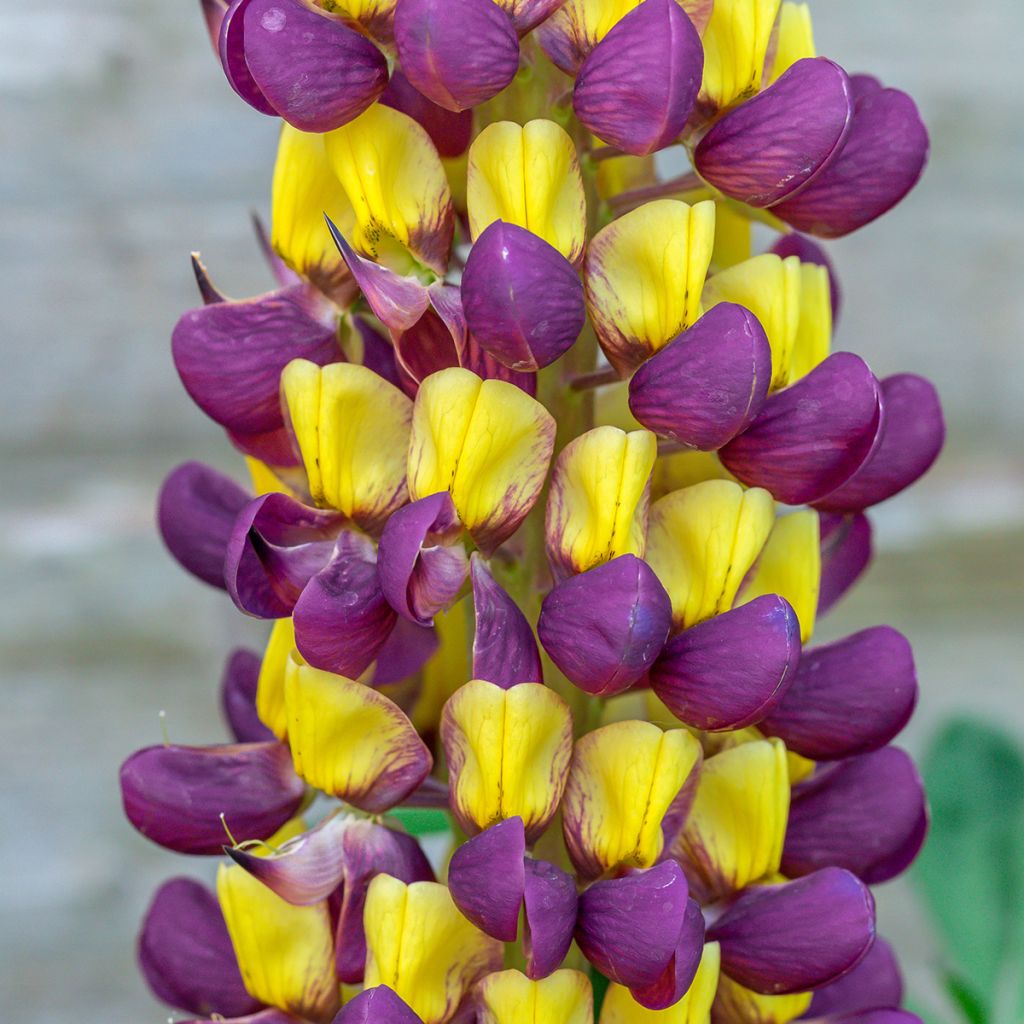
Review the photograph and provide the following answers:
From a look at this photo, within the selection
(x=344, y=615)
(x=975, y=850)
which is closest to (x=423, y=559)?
(x=344, y=615)

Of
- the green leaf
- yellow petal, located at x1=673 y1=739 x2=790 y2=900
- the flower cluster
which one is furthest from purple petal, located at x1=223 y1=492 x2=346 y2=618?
the green leaf

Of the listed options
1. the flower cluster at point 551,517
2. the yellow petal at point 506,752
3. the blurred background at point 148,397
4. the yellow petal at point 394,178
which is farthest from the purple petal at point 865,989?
the blurred background at point 148,397

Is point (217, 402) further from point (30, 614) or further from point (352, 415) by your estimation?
point (30, 614)

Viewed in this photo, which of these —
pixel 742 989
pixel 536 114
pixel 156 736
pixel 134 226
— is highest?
pixel 536 114

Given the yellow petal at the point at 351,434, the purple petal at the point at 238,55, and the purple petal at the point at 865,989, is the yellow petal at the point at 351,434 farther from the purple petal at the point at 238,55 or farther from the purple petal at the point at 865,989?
the purple petal at the point at 865,989

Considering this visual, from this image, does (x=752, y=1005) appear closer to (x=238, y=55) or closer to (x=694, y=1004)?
(x=694, y=1004)

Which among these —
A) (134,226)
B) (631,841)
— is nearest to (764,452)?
(631,841)
